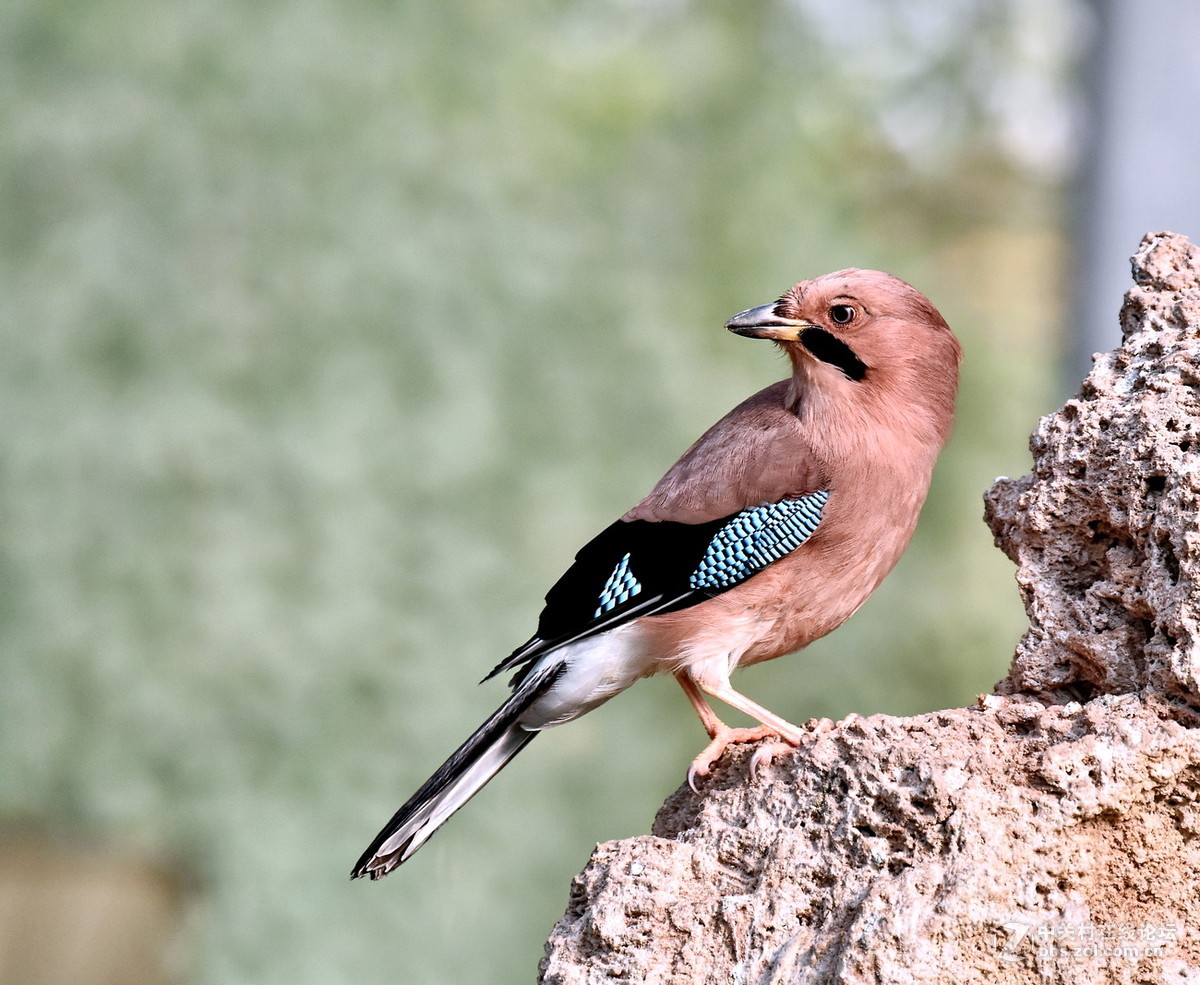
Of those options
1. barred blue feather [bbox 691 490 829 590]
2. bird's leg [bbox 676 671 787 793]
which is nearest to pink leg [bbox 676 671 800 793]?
bird's leg [bbox 676 671 787 793]

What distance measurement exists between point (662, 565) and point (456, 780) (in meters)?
0.96

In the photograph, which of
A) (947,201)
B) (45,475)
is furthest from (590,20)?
(45,475)

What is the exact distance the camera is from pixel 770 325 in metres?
4.88

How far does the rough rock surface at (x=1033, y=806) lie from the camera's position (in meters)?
3.30

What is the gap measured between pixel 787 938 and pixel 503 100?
8851 mm

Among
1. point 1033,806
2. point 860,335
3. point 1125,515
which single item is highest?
point 860,335

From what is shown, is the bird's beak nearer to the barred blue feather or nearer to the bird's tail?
the barred blue feather

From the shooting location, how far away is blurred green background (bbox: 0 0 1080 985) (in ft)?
33.4

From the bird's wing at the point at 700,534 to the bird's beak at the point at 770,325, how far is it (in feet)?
1.08

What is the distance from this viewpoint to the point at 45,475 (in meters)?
10.3

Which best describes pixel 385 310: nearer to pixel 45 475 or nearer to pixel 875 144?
pixel 45 475

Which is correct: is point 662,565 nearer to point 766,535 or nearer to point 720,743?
point 766,535

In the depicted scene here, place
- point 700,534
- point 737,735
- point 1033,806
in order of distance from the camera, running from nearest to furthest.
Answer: point 1033,806
point 737,735
point 700,534

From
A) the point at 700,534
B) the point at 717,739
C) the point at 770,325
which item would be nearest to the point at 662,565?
the point at 700,534
